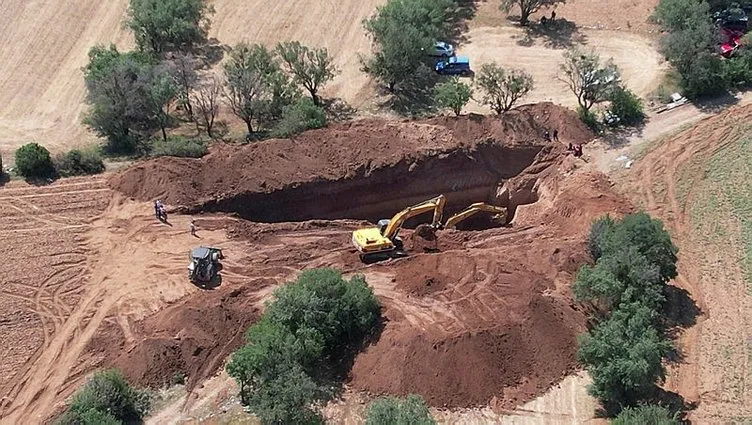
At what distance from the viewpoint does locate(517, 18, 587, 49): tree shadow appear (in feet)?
196

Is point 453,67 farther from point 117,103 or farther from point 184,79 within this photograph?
point 117,103

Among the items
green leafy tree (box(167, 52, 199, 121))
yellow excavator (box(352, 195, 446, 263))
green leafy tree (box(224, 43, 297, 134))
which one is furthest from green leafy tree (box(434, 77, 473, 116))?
green leafy tree (box(167, 52, 199, 121))

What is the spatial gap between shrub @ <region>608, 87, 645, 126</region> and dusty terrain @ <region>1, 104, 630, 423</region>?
2.95 meters

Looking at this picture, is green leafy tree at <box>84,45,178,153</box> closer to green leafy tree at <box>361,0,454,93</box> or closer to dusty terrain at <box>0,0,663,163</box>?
dusty terrain at <box>0,0,663,163</box>

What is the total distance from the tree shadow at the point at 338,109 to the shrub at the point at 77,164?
14.6 metres

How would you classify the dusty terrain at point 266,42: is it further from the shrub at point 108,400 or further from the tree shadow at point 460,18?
the shrub at point 108,400

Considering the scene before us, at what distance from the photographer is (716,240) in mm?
42656

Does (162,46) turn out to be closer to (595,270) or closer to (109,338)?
(109,338)

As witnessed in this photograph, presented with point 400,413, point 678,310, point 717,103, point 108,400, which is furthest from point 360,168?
point 717,103

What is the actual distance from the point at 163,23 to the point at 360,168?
21.1 metres

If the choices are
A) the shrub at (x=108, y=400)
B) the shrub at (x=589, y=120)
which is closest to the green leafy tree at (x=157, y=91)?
the shrub at (x=108, y=400)

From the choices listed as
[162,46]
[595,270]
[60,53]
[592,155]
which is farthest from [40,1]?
[595,270]

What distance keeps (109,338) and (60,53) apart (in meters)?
30.0

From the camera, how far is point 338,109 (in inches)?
2111
